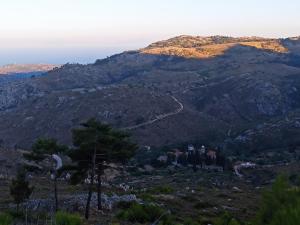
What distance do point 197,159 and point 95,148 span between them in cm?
5430

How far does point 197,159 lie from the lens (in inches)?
3290

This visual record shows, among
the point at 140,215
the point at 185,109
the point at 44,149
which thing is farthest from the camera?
the point at 185,109

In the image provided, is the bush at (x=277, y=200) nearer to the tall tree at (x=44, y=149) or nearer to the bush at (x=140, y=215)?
the bush at (x=140, y=215)

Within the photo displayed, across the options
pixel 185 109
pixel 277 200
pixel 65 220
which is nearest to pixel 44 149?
pixel 65 220

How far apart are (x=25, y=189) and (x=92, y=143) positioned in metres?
5.12

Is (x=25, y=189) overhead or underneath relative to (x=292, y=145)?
overhead

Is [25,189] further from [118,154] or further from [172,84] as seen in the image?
[172,84]

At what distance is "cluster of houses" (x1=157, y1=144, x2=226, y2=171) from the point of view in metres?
81.2

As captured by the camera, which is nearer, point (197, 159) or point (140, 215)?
point (140, 215)

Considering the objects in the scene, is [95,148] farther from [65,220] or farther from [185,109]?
[185,109]

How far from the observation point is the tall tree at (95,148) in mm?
30625

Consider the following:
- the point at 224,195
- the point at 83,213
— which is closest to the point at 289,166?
the point at 224,195

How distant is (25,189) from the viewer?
103 feet

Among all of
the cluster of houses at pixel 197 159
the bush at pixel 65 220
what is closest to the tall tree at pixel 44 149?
the bush at pixel 65 220
